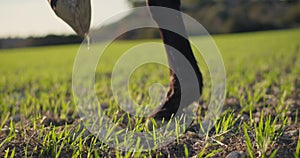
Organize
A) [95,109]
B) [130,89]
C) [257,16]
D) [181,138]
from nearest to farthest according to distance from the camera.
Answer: [181,138] → [95,109] → [130,89] → [257,16]

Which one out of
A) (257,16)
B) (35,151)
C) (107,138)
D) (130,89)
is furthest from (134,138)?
(257,16)

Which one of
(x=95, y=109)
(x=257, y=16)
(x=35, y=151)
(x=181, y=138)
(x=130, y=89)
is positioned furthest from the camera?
(x=257, y=16)

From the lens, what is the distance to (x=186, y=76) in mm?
1653

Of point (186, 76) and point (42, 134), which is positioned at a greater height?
point (186, 76)

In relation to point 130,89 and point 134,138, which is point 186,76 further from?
point 130,89

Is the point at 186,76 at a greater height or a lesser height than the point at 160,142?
greater

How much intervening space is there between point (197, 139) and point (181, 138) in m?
0.07

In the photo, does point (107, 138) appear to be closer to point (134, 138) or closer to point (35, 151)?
point (134, 138)

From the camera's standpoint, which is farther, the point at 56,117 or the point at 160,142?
the point at 56,117

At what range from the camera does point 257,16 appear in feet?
91.6

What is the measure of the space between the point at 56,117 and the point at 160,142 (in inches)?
32.9

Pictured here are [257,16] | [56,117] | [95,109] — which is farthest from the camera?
[257,16]

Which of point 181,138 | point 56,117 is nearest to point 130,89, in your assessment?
point 56,117

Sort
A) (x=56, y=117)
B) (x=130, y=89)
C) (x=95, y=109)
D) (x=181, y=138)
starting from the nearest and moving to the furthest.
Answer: (x=181, y=138) < (x=56, y=117) < (x=95, y=109) < (x=130, y=89)
